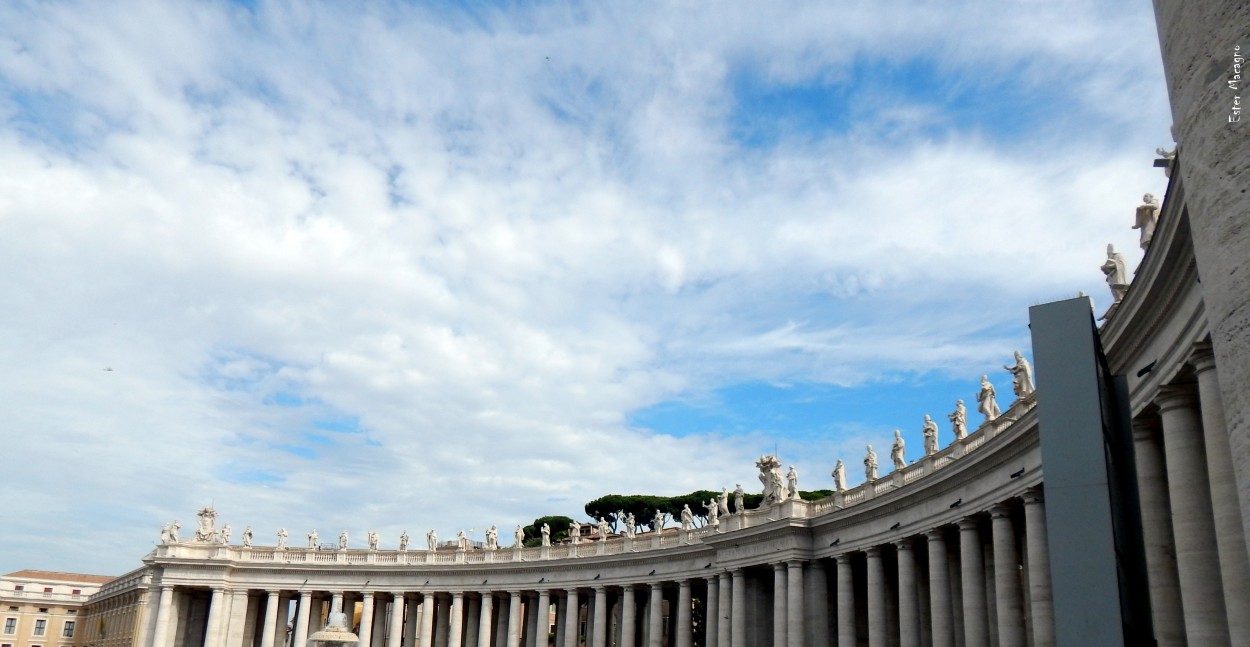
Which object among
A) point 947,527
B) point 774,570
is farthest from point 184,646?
point 947,527

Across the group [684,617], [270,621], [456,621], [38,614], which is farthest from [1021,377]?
[38,614]

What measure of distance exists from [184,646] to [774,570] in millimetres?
70326

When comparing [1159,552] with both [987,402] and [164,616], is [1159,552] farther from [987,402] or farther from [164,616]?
[164,616]

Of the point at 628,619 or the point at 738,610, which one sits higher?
the point at 738,610

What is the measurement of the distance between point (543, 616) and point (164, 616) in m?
39.7

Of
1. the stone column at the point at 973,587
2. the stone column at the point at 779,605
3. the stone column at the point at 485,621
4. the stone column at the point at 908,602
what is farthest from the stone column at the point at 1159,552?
the stone column at the point at 485,621

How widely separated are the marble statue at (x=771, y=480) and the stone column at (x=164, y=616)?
6571 centimetres

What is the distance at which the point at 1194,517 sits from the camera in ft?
89.9

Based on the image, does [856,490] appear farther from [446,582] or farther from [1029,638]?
[446,582]

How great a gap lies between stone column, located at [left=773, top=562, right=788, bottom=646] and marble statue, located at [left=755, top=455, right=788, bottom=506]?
4.83m

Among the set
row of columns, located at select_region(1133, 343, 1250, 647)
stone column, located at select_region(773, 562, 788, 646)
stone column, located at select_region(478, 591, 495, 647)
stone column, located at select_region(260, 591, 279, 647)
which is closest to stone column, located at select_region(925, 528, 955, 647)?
stone column, located at select_region(773, 562, 788, 646)

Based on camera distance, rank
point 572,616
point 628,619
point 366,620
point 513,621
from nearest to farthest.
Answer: point 628,619 < point 572,616 < point 513,621 < point 366,620

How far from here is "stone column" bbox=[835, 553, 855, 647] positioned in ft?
197

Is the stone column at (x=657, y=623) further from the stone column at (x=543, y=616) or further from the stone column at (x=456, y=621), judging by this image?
the stone column at (x=456, y=621)
